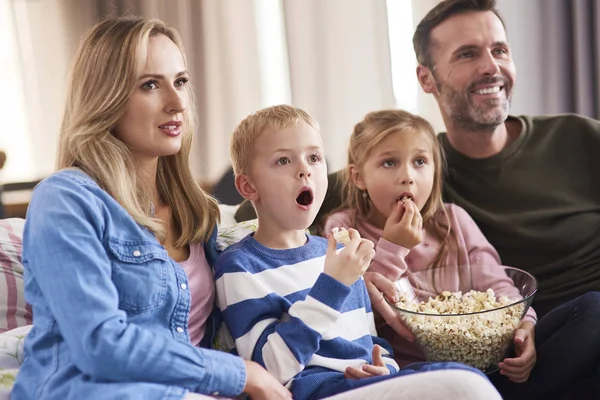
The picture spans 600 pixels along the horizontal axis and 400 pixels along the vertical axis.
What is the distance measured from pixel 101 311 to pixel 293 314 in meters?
0.33

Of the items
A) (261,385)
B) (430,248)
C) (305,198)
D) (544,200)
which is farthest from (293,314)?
(544,200)

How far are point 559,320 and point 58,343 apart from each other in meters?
1.00

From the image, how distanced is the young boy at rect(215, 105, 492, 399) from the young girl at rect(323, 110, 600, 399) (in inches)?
7.1

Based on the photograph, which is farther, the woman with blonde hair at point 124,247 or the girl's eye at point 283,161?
the girl's eye at point 283,161

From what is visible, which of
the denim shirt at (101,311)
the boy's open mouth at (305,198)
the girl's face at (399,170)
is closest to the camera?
the denim shirt at (101,311)

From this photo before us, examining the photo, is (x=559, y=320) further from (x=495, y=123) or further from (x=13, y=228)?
(x=13, y=228)

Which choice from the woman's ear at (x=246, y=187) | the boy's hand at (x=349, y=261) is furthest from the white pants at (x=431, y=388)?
the woman's ear at (x=246, y=187)

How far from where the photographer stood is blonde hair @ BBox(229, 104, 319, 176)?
55.6 inches

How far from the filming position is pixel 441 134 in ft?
6.86

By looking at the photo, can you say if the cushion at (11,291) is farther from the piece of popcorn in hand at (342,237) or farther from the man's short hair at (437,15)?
the man's short hair at (437,15)

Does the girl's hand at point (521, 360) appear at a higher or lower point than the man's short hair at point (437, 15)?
lower

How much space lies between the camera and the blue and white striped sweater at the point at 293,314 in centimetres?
125

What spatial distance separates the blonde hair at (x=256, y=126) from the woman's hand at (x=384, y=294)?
356 millimetres

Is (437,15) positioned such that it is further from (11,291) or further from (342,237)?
(11,291)
